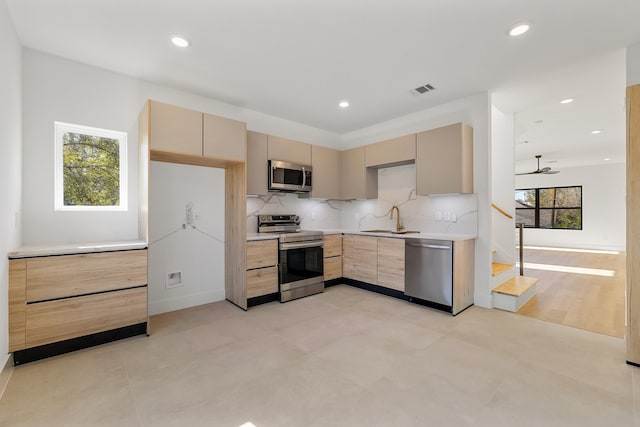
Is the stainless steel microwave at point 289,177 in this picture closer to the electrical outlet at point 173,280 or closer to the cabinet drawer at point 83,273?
the electrical outlet at point 173,280

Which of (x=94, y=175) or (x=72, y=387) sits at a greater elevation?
(x=94, y=175)

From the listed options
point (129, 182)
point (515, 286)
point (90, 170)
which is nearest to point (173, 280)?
point (129, 182)

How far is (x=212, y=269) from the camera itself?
3.76 metres

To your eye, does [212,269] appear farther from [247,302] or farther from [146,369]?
[146,369]

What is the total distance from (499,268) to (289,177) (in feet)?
10.7

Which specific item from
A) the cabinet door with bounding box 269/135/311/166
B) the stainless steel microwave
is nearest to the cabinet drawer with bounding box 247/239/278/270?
the stainless steel microwave

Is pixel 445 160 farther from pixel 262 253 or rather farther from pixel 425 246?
pixel 262 253

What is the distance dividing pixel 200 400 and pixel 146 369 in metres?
0.66

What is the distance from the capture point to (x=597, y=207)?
8711mm

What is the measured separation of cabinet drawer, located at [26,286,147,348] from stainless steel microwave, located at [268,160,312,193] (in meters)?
2.00

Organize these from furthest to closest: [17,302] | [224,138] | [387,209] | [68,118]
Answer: [387,209] < [224,138] < [68,118] < [17,302]

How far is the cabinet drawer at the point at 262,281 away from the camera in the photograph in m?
3.48

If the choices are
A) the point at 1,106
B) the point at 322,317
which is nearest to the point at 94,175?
the point at 1,106

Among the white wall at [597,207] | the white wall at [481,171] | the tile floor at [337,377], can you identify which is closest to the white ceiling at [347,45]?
the white wall at [481,171]
